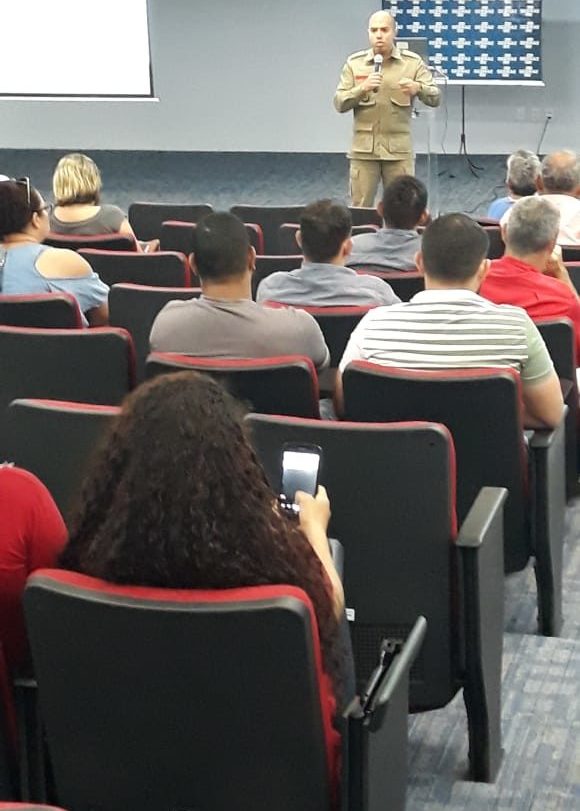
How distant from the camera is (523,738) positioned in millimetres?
2826

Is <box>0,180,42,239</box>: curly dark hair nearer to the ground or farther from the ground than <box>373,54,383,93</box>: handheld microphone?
nearer to the ground

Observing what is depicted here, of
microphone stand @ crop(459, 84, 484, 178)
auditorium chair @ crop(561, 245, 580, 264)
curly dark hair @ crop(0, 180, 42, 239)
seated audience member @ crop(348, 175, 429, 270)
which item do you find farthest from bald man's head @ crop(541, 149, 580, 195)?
microphone stand @ crop(459, 84, 484, 178)

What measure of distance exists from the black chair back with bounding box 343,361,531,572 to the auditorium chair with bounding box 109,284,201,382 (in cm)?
152

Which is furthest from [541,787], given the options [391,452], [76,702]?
[76,702]

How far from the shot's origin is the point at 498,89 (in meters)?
11.6

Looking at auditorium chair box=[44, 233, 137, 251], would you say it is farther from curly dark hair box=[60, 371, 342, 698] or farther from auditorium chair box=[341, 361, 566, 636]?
curly dark hair box=[60, 371, 342, 698]

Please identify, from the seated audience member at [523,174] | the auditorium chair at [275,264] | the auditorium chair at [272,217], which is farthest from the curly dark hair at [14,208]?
the seated audience member at [523,174]

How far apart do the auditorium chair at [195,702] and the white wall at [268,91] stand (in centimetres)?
1012

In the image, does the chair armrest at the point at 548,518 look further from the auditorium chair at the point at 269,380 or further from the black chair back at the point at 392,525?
the black chair back at the point at 392,525

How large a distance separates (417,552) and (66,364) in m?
1.52

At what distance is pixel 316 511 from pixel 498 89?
33.3 ft

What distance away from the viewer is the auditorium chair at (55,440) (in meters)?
2.70

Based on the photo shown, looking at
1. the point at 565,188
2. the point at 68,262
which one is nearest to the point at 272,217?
the point at 565,188

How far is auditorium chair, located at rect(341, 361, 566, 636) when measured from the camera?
2869 mm
